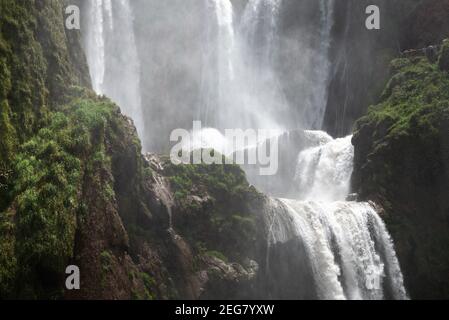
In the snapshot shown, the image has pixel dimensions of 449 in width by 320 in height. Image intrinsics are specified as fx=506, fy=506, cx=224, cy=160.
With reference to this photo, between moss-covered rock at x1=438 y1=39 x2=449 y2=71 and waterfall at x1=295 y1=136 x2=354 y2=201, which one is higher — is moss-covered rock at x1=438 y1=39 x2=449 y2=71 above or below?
above

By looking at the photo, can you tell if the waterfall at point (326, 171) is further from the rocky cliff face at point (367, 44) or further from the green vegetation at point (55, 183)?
the green vegetation at point (55, 183)

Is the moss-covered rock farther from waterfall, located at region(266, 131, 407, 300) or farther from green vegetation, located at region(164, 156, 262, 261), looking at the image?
green vegetation, located at region(164, 156, 262, 261)

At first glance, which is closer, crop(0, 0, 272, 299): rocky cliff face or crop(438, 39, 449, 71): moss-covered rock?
crop(0, 0, 272, 299): rocky cliff face

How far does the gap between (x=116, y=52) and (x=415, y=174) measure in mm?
25881

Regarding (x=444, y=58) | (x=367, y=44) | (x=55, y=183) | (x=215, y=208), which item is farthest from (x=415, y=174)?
(x=55, y=183)

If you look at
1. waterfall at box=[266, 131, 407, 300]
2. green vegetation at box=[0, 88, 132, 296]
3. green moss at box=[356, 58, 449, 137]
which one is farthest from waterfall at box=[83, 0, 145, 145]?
green moss at box=[356, 58, 449, 137]

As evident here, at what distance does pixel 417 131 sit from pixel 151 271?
19950 millimetres

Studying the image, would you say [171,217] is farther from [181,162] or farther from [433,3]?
[433,3]

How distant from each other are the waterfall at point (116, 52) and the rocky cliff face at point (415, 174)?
19417 mm

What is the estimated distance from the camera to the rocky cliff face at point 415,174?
1176 inches

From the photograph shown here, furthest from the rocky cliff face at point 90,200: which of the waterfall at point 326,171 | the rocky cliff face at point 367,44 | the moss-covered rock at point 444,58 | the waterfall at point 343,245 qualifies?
the rocky cliff face at point 367,44

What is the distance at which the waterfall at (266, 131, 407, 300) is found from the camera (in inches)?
1050

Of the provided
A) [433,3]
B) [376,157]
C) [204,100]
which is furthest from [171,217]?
[433,3]

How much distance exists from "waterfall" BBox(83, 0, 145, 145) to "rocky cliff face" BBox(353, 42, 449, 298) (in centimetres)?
1942
